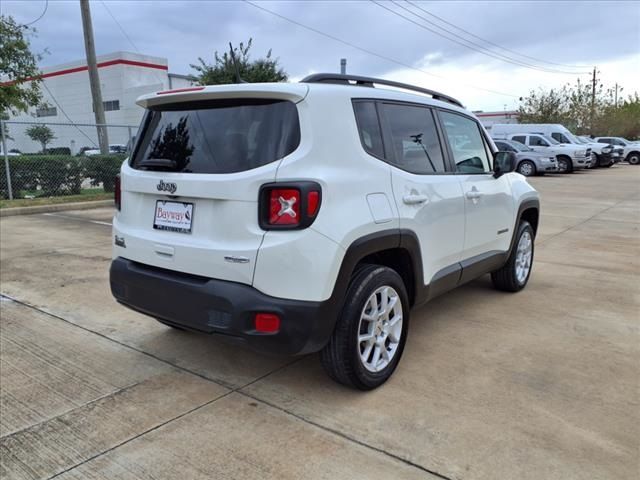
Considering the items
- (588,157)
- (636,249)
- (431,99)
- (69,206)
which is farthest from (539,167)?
(431,99)

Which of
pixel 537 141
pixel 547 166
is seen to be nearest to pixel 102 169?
pixel 547 166

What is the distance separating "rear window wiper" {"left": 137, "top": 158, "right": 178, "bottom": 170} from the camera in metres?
3.03

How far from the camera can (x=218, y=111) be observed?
2.96 metres

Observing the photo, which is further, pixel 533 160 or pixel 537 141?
pixel 537 141

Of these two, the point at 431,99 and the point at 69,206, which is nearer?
the point at 431,99

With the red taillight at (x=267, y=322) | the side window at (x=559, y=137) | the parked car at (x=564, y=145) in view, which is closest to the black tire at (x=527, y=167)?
the parked car at (x=564, y=145)

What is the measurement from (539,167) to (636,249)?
623 inches

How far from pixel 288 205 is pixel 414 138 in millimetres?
1415

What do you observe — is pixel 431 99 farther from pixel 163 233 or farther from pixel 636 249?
pixel 636 249

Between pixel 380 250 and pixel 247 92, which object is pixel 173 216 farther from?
pixel 380 250

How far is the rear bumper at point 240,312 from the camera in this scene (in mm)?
2650

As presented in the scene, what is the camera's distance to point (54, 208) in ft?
37.7

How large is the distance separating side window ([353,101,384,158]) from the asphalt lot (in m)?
1.51

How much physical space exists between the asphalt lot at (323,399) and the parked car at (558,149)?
19.7 metres
